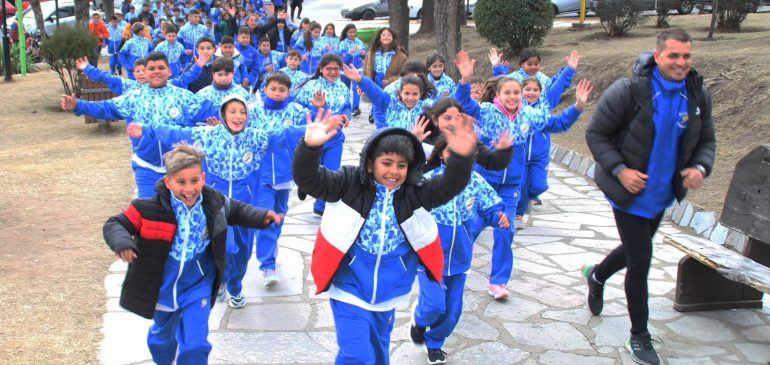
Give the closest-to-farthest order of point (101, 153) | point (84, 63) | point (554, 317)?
point (554, 317) < point (84, 63) < point (101, 153)

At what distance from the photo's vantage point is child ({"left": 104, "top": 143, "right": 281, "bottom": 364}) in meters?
4.33

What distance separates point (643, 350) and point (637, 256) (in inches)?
23.5

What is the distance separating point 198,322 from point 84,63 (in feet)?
16.3

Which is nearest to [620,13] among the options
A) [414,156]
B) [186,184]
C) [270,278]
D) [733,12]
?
[733,12]

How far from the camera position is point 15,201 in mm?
9297

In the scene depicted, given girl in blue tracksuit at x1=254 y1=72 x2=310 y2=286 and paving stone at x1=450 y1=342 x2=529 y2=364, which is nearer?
paving stone at x1=450 y1=342 x2=529 y2=364

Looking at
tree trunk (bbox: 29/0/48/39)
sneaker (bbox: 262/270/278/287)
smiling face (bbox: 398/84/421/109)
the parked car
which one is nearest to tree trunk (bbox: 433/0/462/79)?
the parked car

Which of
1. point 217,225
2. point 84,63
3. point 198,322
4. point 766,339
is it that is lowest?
point 766,339

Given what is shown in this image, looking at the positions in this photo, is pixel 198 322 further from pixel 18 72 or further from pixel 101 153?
pixel 18 72

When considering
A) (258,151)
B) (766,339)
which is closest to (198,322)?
(258,151)

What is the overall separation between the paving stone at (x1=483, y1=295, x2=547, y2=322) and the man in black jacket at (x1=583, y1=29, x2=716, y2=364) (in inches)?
44.6

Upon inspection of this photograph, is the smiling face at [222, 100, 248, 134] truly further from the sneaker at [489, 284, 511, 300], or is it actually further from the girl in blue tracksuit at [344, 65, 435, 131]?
the sneaker at [489, 284, 511, 300]

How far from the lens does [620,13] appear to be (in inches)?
705

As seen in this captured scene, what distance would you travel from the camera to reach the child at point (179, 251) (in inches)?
171
